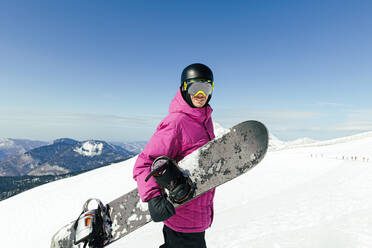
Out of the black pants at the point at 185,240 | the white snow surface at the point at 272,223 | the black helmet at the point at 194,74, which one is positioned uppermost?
the black helmet at the point at 194,74

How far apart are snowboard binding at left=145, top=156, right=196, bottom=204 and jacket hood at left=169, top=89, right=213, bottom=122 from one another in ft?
2.00

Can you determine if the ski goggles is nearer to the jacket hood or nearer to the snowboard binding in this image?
the jacket hood

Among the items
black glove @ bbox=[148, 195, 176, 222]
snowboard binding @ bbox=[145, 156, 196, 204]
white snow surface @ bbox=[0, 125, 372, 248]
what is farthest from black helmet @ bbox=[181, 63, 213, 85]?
white snow surface @ bbox=[0, 125, 372, 248]

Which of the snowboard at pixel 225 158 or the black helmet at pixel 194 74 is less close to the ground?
the black helmet at pixel 194 74

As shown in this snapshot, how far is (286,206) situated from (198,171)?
598 cm

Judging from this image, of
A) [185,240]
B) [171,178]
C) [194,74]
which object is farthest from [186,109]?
[185,240]

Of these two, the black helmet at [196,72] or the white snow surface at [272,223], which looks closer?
the black helmet at [196,72]

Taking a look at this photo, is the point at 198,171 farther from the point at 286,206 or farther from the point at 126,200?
the point at 286,206

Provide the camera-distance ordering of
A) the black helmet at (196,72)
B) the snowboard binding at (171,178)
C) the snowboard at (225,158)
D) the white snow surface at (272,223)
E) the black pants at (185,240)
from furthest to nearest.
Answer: the white snow surface at (272,223)
the black helmet at (196,72)
the snowboard at (225,158)
the black pants at (185,240)
the snowboard binding at (171,178)

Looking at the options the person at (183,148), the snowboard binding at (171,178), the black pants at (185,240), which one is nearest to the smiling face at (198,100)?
the person at (183,148)

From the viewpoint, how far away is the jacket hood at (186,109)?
2.26 m

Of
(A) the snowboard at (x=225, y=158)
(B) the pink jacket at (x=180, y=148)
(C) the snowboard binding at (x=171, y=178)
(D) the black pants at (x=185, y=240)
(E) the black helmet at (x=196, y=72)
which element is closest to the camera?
(C) the snowboard binding at (x=171, y=178)

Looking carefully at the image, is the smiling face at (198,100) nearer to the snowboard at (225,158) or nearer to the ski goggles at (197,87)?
the ski goggles at (197,87)

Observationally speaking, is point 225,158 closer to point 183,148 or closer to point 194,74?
point 183,148
